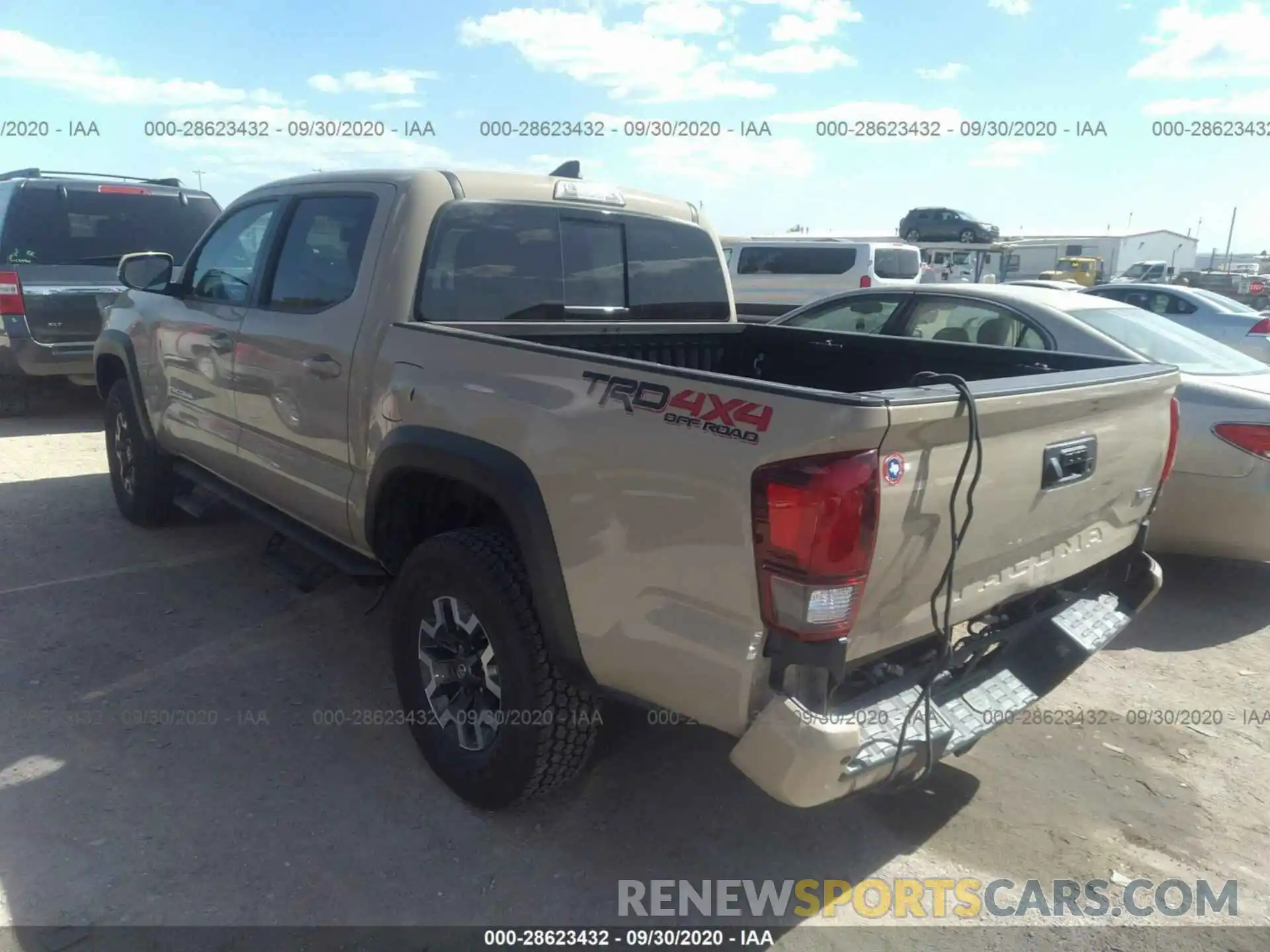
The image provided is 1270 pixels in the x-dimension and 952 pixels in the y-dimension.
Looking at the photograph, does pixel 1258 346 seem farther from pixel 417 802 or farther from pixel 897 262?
pixel 417 802

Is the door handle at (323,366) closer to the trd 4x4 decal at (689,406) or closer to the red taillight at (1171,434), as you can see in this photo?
the trd 4x4 decal at (689,406)

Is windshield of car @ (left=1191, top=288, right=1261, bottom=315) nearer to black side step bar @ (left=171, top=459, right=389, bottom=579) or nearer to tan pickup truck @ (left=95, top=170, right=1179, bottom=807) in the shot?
tan pickup truck @ (left=95, top=170, right=1179, bottom=807)

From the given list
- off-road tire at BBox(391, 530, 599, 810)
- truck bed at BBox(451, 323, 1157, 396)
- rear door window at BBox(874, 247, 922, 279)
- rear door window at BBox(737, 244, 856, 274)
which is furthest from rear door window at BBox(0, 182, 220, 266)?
rear door window at BBox(874, 247, 922, 279)

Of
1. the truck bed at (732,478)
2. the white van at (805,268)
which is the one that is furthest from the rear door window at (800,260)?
the truck bed at (732,478)

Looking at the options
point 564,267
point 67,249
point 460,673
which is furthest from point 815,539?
point 67,249

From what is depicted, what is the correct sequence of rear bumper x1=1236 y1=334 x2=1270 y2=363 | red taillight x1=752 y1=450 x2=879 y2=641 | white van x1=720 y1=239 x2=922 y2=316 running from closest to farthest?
red taillight x1=752 y1=450 x2=879 y2=641, rear bumper x1=1236 y1=334 x2=1270 y2=363, white van x1=720 y1=239 x2=922 y2=316

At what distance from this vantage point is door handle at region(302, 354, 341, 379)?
354 centimetres

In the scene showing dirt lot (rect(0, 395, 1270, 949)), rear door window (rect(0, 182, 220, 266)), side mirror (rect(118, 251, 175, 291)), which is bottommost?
dirt lot (rect(0, 395, 1270, 949))

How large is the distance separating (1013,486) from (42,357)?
27.6 ft

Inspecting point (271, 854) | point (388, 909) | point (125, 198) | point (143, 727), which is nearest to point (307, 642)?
point (143, 727)

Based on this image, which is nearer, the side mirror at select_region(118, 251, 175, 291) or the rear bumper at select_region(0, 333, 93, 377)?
the side mirror at select_region(118, 251, 175, 291)

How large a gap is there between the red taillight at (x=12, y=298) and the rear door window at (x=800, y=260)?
40.7 ft

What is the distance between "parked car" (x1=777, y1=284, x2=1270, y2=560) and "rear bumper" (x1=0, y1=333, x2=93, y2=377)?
20.3ft

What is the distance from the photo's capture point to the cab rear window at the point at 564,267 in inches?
139
